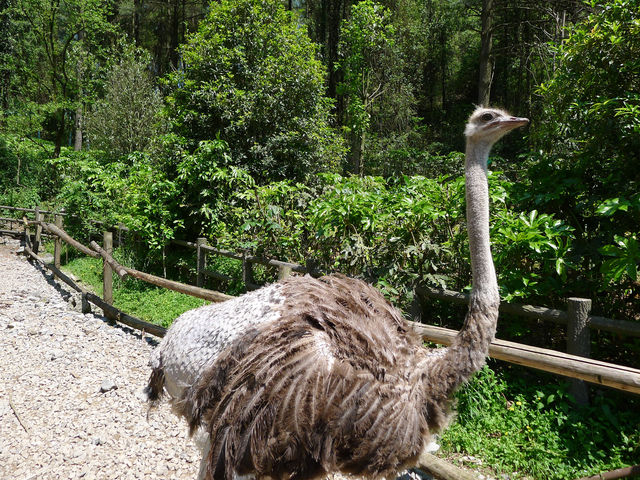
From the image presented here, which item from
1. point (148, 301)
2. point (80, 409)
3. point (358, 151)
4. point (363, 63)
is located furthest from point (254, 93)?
point (363, 63)

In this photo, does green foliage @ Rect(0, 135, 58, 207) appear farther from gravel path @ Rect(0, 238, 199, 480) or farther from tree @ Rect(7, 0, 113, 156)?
gravel path @ Rect(0, 238, 199, 480)

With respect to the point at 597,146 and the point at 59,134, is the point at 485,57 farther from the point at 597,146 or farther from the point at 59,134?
the point at 59,134

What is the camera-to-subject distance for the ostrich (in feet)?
6.00

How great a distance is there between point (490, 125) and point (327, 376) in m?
1.43

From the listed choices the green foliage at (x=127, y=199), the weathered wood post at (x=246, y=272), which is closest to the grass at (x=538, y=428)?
the weathered wood post at (x=246, y=272)

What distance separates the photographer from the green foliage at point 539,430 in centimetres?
268

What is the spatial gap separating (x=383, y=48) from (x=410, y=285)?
12.0 m

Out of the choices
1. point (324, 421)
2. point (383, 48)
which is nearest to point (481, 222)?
point (324, 421)

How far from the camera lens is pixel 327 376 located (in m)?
1.86

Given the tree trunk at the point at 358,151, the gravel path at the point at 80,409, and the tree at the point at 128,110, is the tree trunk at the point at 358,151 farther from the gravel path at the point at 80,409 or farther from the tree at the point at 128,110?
the gravel path at the point at 80,409

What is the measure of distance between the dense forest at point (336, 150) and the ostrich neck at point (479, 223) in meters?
0.96

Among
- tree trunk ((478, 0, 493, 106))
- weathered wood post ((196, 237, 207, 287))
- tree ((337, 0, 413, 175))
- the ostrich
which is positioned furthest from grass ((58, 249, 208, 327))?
tree trunk ((478, 0, 493, 106))

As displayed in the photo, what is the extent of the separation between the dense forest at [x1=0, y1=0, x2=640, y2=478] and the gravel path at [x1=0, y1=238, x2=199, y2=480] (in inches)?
74.0

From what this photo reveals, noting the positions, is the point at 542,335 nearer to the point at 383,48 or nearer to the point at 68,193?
the point at 68,193
